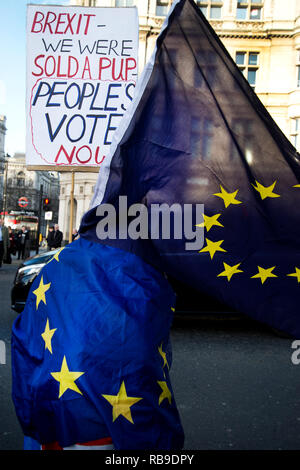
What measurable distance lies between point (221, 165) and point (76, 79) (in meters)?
2.89

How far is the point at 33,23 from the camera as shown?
166 inches

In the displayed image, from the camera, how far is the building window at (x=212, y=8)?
2708cm

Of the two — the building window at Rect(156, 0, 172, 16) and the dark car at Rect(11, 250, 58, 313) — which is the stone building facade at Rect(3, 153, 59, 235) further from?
the dark car at Rect(11, 250, 58, 313)

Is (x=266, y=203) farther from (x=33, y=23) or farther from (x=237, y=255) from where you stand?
(x=33, y=23)

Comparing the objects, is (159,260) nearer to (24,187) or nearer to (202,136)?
(202,136)

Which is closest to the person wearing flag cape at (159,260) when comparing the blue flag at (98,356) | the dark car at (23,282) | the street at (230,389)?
the blue flag at (98,356)

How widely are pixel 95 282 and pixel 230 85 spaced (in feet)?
3.27

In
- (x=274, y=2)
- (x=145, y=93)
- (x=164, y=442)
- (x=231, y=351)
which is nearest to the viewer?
(x=164, y=442)

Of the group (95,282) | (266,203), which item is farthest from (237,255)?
(95,282)

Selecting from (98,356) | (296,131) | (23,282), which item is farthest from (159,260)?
(296,131)

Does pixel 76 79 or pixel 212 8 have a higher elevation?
pixel 212 8

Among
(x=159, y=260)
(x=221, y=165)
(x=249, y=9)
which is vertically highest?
(x=249, y=9)

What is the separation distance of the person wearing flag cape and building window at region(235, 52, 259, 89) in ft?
92.0

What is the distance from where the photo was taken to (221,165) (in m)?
1.77
